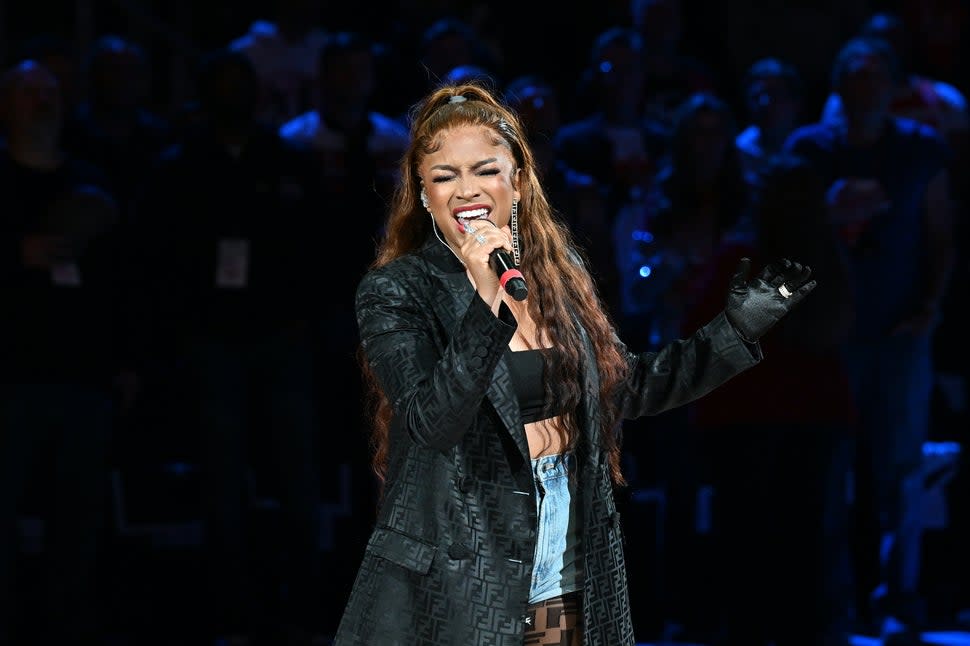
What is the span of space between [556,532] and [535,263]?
Result: 22.1 inches

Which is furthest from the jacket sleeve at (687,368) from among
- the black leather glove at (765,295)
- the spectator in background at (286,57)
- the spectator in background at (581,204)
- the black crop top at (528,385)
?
the spectator in background at (286,57)

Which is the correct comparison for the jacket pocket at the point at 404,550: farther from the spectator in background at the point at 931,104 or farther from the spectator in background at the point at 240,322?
the spectator in background at the point at 931,104

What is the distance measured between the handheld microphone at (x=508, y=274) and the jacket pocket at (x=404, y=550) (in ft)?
1.57

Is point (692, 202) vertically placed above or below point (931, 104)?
below

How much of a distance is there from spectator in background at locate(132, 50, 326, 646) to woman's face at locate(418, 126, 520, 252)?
116 inches

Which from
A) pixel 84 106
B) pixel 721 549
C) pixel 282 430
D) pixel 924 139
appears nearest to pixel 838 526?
pixel 721 549

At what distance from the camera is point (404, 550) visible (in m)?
2.35

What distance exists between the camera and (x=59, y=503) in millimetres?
5102

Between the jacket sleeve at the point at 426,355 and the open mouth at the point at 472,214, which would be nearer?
the jacket sleeve at the point at 426,355

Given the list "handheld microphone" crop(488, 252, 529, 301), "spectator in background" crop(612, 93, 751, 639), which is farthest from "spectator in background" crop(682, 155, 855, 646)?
"handheld microphone" crop(488, 252, 529, 301)

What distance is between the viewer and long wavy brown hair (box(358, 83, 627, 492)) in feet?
8.30

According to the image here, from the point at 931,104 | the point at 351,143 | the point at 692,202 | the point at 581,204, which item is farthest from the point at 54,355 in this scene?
the point at 931,104

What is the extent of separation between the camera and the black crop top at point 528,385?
244cm

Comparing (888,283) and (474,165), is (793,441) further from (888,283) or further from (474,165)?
(474,165)
